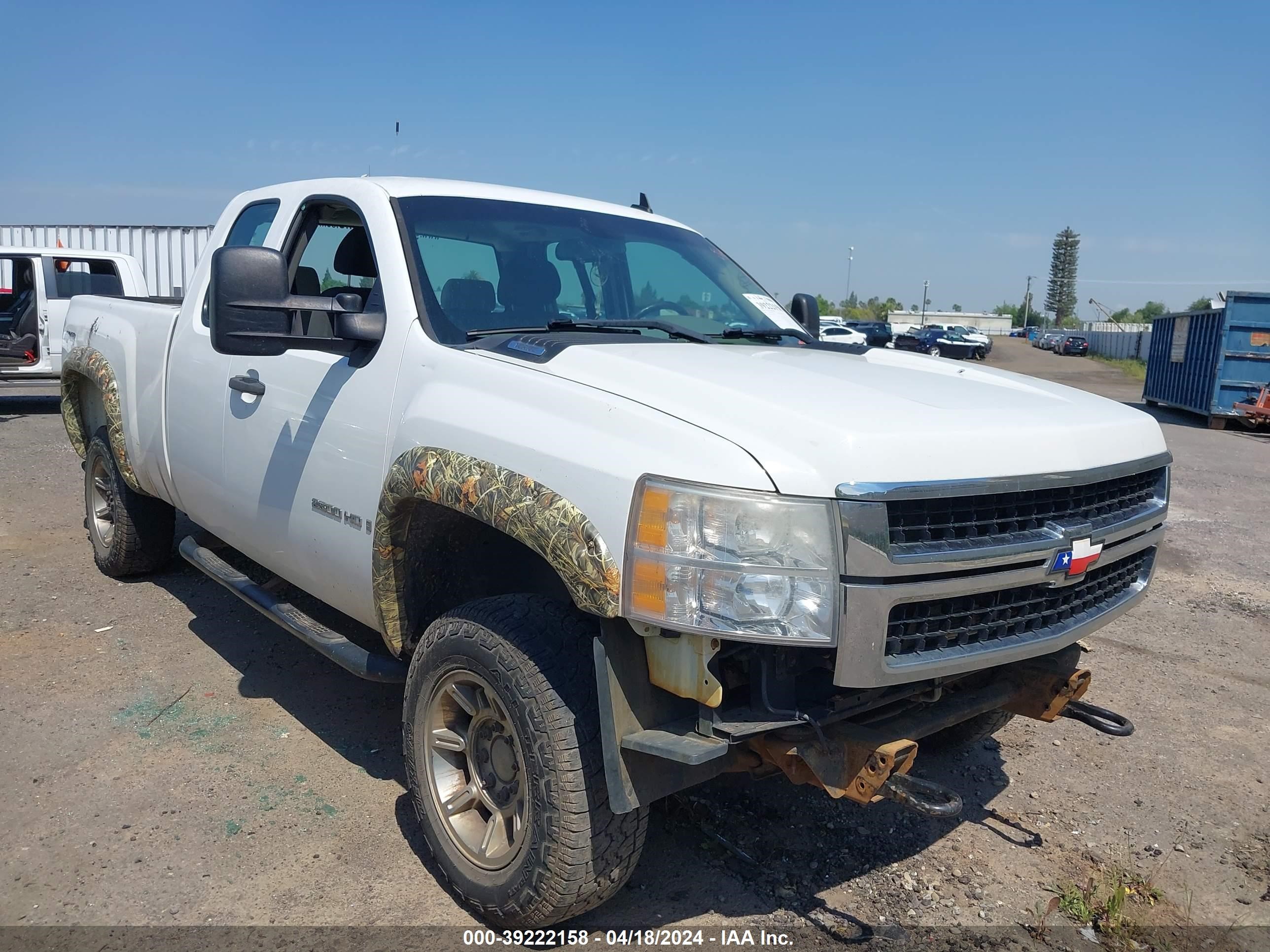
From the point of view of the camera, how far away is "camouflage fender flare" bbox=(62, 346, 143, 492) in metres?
5.06

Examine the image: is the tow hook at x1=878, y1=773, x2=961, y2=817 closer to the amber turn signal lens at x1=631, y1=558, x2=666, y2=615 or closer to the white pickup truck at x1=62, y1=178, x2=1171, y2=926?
the white pickup truck at x1=62, y1=178, x2=1171, y2=926

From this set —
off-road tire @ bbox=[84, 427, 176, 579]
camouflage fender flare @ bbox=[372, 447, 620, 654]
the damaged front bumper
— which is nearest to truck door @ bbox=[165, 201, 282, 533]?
off-road tire @ bbox=[84, 427, 176, 579]

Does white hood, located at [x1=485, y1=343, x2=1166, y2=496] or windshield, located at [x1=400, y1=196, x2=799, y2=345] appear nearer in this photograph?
white hood, located at [x1=485, y1=343, x2=1166, y2=496]

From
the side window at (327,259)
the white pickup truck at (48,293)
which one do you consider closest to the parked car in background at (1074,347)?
the white pickup truck at (48,293)

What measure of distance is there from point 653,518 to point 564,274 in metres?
1.64

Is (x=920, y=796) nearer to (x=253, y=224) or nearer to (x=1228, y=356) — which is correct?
(x=253, y=224)

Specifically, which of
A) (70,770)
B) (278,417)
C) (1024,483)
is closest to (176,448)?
(278,417)

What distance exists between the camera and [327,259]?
3.95 m

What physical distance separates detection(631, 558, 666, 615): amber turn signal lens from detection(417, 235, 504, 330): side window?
1.27 metres

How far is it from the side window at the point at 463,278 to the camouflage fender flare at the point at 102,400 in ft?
8.45

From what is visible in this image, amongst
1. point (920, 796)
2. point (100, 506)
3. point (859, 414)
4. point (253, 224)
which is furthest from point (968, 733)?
point (100, 506)

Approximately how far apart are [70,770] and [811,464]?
2.95 meters

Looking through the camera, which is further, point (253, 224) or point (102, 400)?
point (102, 400)

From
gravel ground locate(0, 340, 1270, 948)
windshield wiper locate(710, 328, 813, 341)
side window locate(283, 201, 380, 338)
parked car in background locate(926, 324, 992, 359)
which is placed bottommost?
parked car in background locate(926, 324, 992, 359)
